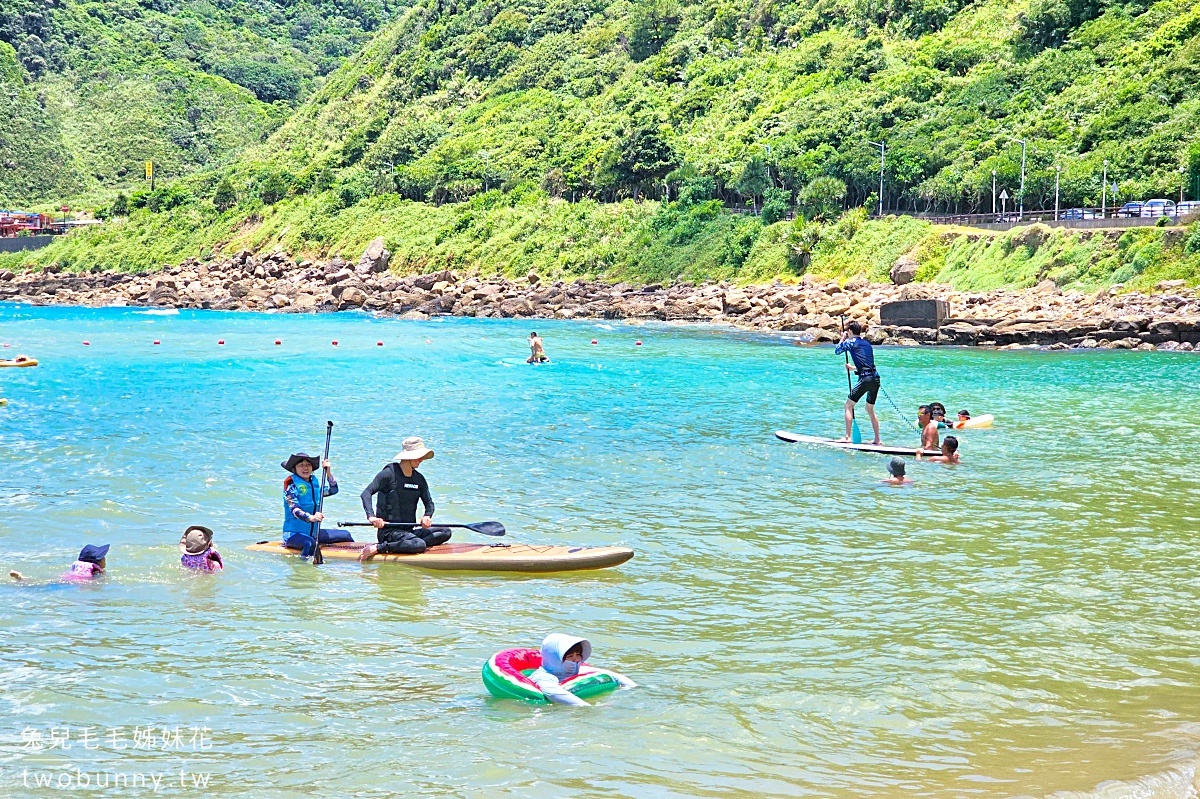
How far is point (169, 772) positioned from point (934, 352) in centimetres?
4104

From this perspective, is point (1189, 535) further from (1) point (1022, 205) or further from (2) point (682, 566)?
(1) point (1022, 205)

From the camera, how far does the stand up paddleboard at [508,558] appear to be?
12938 millimetres

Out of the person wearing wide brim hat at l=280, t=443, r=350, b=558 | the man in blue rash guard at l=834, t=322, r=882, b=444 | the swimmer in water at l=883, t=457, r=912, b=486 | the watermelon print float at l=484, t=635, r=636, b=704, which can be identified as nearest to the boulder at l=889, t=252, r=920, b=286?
the man in blue rash guard at l=834, t=322, r=882, b=444

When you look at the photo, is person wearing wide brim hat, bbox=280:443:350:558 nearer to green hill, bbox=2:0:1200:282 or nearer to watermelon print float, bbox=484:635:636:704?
watermelon print float, bbox=484:635:636:704

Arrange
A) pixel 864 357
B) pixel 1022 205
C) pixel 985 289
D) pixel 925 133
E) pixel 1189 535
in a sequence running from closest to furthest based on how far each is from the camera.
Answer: pixel 1189 535, pixel 864 357, pixel 985 289, pixel 1022 205, pixel 925 133

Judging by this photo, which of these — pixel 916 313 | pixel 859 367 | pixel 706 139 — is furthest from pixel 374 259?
pixel 859 367

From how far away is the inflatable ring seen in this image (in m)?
9.07

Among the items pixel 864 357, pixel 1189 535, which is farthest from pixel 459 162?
pixel 1189 535

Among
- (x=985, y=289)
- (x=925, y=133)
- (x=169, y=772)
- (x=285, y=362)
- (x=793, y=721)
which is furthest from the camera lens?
(x=925, y=133)

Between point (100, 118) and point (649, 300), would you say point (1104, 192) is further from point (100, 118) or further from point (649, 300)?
point (100, 118)

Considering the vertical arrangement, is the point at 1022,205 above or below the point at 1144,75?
below

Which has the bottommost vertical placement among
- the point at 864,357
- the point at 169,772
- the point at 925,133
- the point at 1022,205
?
the point at 169,772

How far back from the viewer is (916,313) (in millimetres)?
52062

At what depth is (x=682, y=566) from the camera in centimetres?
1338
